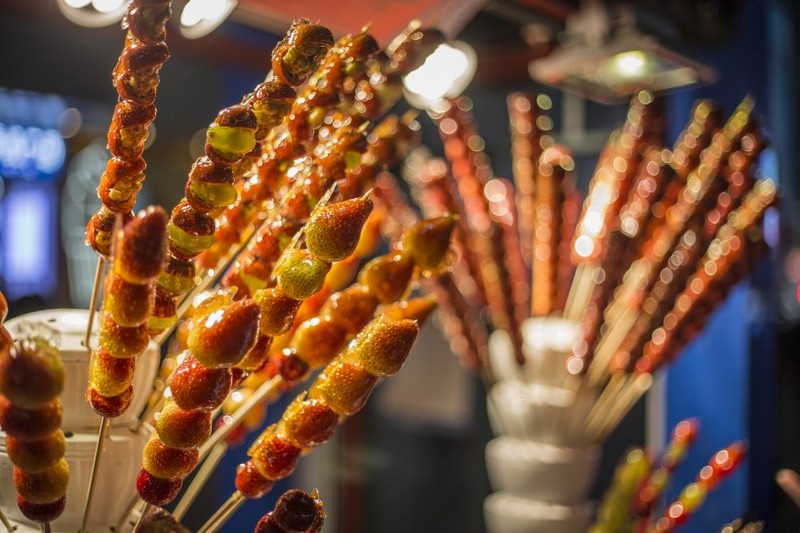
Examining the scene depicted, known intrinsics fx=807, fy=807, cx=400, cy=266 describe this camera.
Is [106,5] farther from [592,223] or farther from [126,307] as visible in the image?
[126,307]

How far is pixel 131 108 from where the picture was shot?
0.71 meters

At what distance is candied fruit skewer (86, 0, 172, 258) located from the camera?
67cm

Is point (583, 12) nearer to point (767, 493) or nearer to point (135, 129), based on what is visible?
point (767, 493)

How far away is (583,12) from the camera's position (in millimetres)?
2160

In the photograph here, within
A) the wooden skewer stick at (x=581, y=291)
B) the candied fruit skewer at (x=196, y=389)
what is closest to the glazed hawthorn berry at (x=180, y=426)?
the candied fruit skewer at (x=196, y=389)

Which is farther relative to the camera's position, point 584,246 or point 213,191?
point 584,246

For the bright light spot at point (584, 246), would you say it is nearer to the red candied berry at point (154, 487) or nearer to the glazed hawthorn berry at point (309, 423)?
the glazed hawthorn berry at point (309, 423)

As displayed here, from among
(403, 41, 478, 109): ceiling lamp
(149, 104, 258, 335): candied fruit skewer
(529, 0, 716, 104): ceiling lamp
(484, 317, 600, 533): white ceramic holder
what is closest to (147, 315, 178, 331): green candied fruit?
(149, 104, 258, 335): candied fruit skewer

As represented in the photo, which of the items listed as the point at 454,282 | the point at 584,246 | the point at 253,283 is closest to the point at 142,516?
the point at 253,283

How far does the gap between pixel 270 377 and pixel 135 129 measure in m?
0.33

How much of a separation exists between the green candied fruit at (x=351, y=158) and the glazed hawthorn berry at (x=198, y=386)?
26 centimetres

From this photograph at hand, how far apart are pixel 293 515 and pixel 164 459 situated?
0.13 meters

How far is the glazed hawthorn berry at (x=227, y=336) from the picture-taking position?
0.63 m

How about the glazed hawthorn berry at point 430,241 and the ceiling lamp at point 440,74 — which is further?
the ceiling lamp at point 440,74
